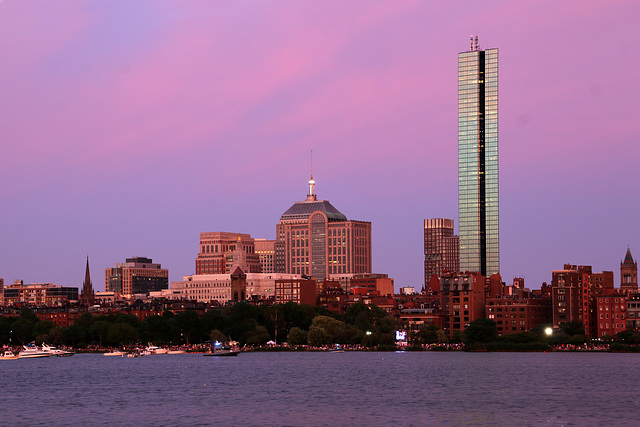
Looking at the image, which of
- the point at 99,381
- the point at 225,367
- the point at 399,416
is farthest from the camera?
the point at 225,367

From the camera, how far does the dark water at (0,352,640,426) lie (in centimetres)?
10562

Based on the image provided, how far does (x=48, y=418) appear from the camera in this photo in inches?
4237

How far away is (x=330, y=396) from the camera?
130500mm

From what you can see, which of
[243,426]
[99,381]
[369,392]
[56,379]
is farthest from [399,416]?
[56,379]

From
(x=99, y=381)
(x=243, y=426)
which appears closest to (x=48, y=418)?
(x=243, y=426)

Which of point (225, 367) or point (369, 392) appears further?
point (225, 367)

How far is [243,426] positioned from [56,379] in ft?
257

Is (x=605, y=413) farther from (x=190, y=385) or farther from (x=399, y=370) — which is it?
(x=399, y=370)

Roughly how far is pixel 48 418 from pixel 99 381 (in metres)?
55.8

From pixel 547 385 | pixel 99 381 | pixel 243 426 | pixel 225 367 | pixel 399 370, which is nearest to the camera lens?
pixel 243 426

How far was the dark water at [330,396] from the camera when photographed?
10562 cm

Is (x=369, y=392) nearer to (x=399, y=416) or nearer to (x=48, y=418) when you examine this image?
(x=399, y=416)

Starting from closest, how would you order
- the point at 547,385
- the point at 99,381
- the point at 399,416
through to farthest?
the point at 399,416, the point at 547,385, the point at 99,381

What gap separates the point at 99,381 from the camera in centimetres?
16288
